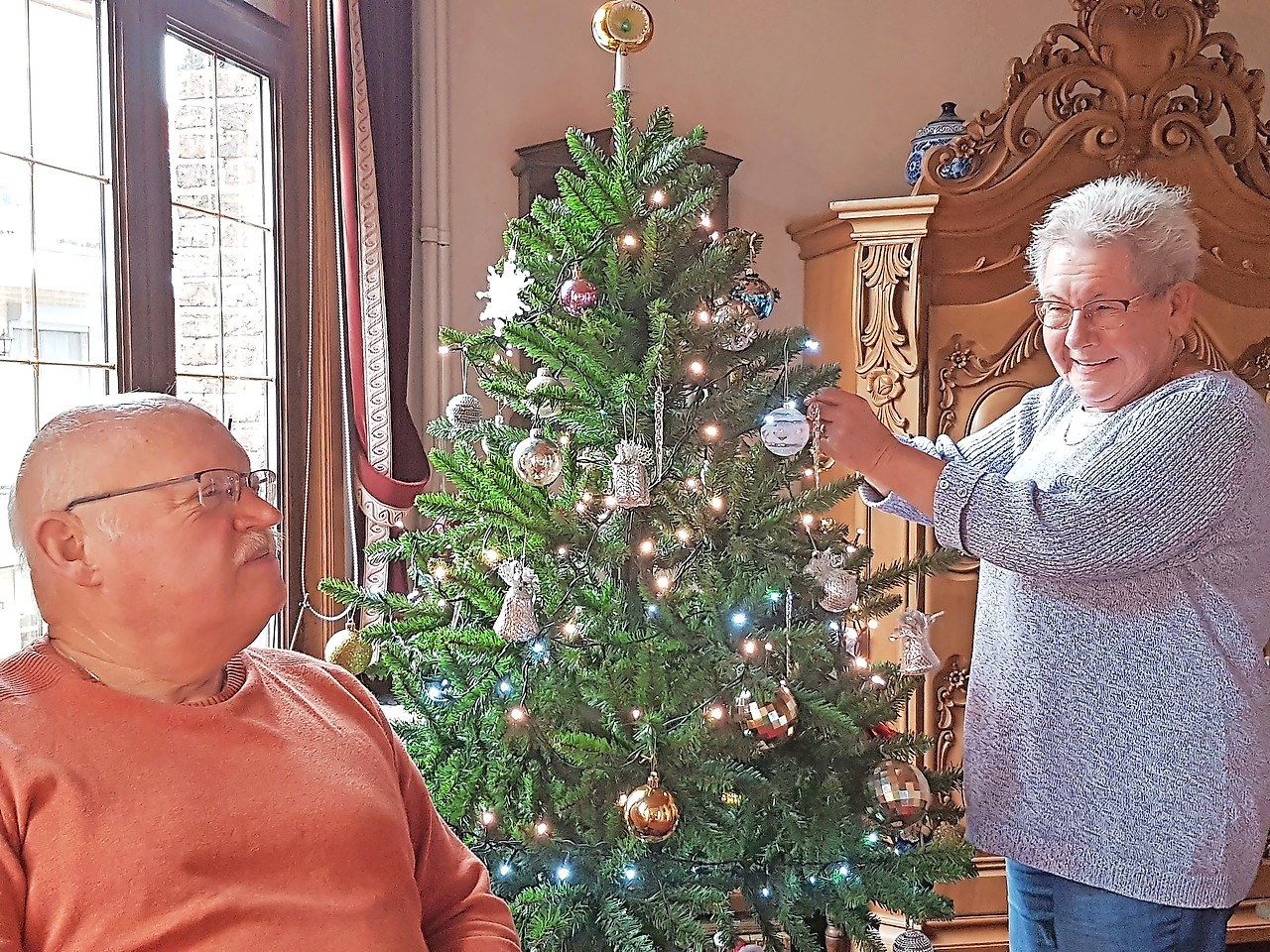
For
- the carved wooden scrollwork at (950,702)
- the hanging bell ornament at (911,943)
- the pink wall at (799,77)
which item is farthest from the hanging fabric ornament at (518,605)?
the pink wall at (799,77)

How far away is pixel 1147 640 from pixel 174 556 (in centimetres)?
124

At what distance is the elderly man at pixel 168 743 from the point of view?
968mm

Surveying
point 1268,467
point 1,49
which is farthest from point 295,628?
point 1268,467

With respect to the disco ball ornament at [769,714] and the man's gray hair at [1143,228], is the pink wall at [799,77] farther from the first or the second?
the disco ball ornament at [769,714]

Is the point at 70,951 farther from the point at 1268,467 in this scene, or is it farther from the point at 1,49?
the point at 1268,467

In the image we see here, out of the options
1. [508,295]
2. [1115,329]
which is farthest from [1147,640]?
[508,295]

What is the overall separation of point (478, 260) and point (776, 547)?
5.64 ft

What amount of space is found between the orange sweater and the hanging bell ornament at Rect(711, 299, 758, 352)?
0.70 metres

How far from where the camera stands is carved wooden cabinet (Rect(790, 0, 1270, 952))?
2.73m

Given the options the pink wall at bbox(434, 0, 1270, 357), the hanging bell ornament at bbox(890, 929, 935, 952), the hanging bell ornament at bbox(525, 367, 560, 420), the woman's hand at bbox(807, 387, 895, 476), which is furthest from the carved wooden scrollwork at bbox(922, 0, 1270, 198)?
the hanging bell ornament at bbox(890, 929, 935, 952)

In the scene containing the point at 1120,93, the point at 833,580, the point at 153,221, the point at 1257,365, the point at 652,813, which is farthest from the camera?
the point at 1257,365

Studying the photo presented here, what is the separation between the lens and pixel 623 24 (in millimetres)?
1553

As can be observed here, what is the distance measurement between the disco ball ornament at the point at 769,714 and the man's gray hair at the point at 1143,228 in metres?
0.78

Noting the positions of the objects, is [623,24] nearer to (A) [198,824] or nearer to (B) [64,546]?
(B) [64,546]
